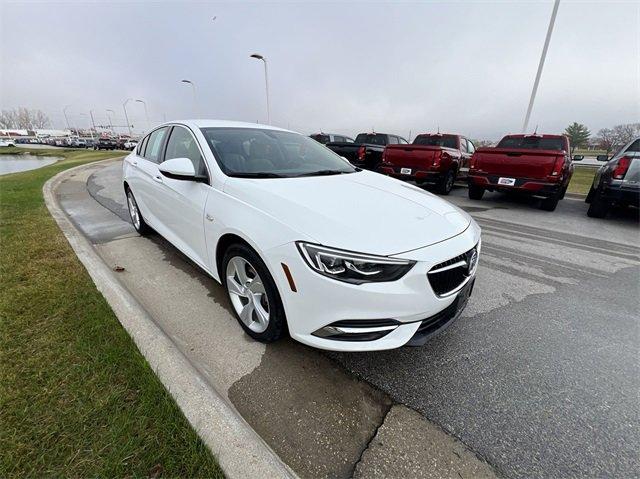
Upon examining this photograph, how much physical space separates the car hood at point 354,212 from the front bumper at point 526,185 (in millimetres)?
5430

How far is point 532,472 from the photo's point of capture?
60.7 inches

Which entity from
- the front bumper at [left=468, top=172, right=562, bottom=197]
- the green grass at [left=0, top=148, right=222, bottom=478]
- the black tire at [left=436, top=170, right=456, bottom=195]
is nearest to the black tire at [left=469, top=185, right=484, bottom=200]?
the black tire at [left=436, top=170, right=456, bottom=195]

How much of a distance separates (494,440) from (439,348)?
0.74 metres

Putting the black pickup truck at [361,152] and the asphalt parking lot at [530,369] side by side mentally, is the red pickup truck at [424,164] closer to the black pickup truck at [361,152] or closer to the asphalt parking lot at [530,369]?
the black pickup truck at [361,152]

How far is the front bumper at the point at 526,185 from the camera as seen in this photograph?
656cm

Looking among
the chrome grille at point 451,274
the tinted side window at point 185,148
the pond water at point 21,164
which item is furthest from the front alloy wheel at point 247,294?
the pond water at point 21,164

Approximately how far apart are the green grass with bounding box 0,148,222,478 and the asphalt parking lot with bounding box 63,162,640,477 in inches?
17.1

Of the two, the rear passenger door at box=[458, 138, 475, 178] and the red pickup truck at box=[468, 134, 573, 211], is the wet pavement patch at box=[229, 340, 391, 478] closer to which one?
the red pickup truck at box=[468, 134, 573, 211]

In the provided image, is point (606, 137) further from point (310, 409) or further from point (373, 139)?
point (310, 409)

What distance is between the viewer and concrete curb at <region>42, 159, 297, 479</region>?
57.7 inches

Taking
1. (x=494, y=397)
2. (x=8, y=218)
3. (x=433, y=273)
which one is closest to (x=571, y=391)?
(x=494, y=397)

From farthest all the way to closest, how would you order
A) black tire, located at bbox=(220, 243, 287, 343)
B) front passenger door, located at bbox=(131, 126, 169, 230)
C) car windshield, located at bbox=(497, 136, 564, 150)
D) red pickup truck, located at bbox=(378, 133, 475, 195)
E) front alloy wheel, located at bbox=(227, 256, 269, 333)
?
red pickup truck, located at bbox=(378, 133, 475, 195) → car windshield, located at bbox=(497, 136, 564, 150) → front passenger door, located at bbox=(131, 126, 169, 230) → front alloy wheel, located at bbox=(227, 256, 269, 333) → black tire, located at bbox=(220, 243, 287, 343)

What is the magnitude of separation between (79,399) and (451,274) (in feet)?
7.35

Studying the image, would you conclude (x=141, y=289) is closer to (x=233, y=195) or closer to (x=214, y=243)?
(x=214, y=243)
